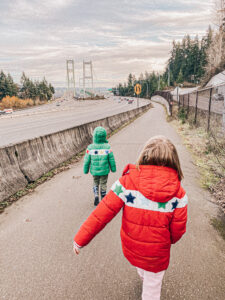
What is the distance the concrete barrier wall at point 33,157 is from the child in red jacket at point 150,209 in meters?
3.48

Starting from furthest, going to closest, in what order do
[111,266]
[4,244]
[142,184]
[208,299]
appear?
[4,244]
[111,266]
[208,299]
[142,184]

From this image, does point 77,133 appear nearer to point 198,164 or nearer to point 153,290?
point 198,164

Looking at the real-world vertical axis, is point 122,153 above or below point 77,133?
below

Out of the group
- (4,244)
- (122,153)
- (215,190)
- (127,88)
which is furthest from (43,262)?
(127,88)

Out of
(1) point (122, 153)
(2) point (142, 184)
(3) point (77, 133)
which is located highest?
(2) point (142, 184)

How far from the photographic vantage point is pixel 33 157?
19.2 feet

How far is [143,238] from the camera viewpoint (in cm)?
180

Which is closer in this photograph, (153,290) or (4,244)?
(153,290)

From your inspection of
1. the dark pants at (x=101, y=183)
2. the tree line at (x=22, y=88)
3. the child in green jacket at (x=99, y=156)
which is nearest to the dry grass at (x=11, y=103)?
the tree line at (x=22, y=88)

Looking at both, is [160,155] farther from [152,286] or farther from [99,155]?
[99,155]

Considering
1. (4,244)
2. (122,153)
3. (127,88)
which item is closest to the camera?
(4,244)

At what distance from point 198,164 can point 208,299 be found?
512 centimetres

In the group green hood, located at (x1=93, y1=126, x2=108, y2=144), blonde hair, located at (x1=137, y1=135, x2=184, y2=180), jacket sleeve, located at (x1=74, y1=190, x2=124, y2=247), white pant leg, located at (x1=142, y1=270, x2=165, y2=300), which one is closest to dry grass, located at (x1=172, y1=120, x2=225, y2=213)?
green hood, located at (x1=93, y1=126, x2=108, y2=144)

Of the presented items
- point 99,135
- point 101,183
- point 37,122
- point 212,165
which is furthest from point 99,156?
point 37,122
